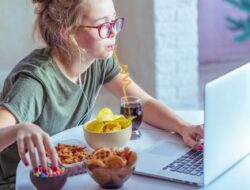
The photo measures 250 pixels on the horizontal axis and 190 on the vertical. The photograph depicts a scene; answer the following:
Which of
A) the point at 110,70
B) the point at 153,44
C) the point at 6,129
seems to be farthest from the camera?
the point at 153,44

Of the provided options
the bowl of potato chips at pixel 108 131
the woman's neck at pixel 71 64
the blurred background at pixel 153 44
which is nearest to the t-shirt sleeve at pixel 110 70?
the woman's neck at pixel 71 64

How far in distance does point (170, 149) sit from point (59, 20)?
52cm

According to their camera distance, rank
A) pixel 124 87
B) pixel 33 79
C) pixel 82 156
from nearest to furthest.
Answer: pixel 82 156
pixel 33 79
pixel 124 87

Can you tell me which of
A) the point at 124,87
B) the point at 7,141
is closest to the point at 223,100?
the point at 7,141

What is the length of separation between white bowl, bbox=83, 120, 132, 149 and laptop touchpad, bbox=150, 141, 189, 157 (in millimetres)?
75

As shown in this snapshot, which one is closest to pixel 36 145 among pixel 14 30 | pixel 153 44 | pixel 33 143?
pixel 33 143

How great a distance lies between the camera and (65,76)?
1509 millimetres

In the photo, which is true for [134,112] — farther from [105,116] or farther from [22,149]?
[22,149]

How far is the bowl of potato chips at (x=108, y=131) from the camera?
1219 mm

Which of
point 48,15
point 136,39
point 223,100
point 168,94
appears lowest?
point 168,94

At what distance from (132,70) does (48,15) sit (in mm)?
1896

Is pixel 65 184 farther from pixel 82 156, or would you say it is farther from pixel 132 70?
pixel 132 70

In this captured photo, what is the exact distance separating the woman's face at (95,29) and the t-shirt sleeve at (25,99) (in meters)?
0.18

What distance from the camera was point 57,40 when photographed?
1518mm
